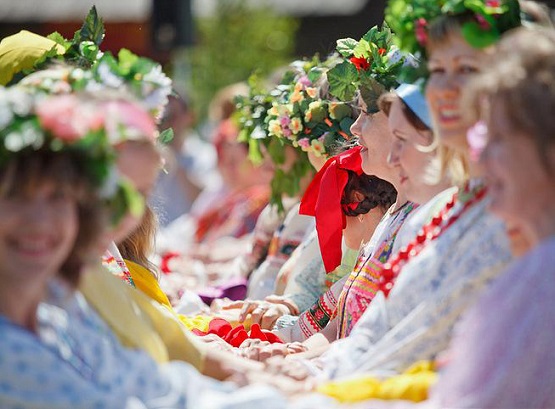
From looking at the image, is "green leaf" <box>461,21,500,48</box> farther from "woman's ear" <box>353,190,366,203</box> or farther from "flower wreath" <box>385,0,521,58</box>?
"woman's ear" <box>353,190,366,203</box>

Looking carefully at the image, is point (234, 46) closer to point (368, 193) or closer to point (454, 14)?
point (368, 193)

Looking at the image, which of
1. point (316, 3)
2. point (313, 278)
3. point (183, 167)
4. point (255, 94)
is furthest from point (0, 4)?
point (313, 278)

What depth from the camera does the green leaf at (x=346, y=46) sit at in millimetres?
4121

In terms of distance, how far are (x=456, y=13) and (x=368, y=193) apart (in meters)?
1.50

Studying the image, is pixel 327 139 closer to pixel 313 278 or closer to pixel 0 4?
pixel 313 278

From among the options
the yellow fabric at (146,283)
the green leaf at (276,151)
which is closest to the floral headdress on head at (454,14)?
the yellow fabric at (146,283)

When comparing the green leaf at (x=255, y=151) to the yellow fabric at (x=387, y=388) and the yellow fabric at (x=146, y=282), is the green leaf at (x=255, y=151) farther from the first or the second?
the yellow fabric at (x=387, y=388)

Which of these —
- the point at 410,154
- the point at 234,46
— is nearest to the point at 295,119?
the point at 410,154

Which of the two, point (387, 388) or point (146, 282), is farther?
point (146, 282)

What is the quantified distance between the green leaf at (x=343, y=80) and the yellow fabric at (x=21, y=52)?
0.98 m

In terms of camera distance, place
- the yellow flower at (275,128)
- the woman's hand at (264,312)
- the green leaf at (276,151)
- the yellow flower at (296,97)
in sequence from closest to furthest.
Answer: the woman's hand at (264,312)
the yellow flower at (296,97)
the yellow flower at (275,128)
the green leaf at (276,151)

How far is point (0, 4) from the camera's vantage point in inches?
565

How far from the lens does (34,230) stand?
2.44 meters

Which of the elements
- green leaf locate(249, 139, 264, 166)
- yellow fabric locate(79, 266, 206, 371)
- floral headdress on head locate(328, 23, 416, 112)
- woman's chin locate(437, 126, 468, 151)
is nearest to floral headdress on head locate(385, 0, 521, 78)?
woman's chin locate(437, 126, 468, 151)
